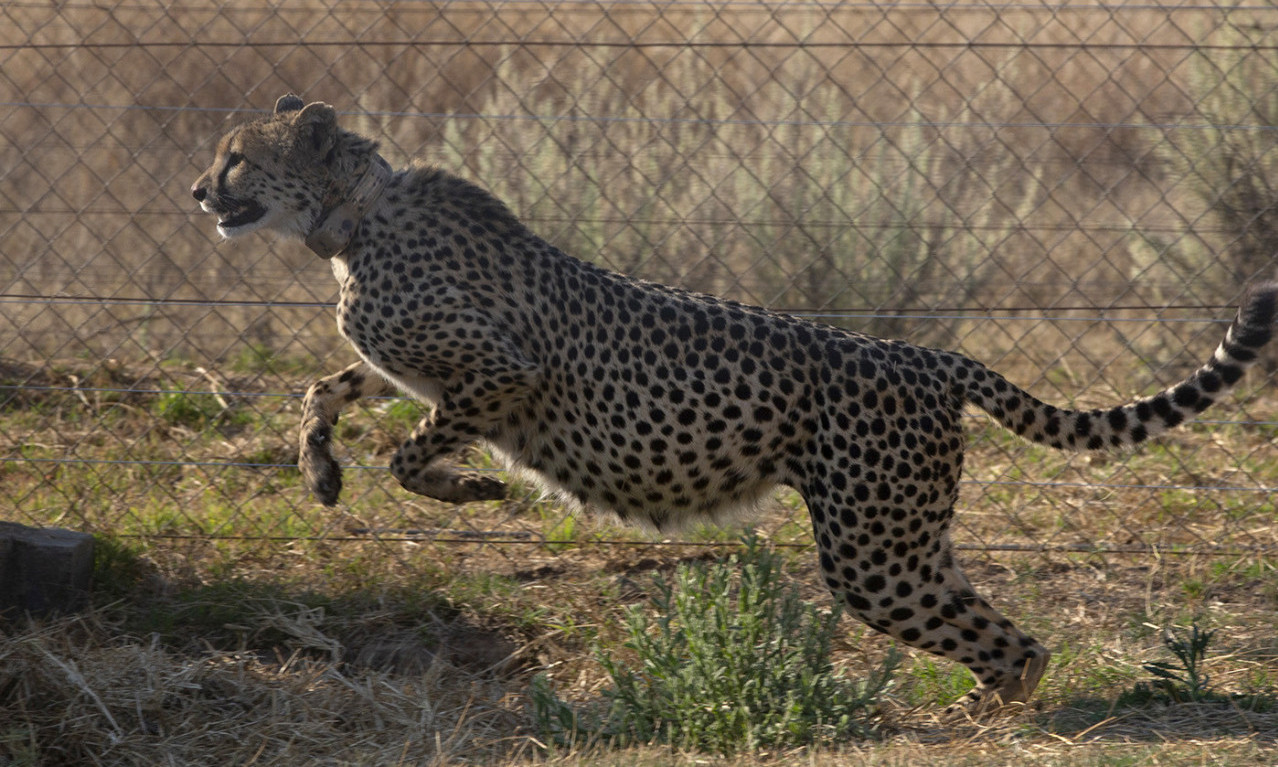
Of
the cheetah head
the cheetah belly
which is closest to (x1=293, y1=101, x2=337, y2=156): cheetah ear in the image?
the cheetah head

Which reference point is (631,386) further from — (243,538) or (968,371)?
(243,538)

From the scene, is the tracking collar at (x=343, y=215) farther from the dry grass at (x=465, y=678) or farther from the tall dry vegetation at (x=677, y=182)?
the tall dry vegetation at (x=677, y=182)

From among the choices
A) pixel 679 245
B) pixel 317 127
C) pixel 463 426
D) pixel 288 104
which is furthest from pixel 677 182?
pixel 463 426

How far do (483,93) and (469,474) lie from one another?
6.61 meters

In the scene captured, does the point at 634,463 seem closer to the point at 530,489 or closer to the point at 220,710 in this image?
the point at 220,710

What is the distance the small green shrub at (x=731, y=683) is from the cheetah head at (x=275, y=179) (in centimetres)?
167

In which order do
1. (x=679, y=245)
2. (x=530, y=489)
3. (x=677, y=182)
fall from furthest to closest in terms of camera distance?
(x=677, y=182) → (x=679, y=245) → (x=530, y=489)

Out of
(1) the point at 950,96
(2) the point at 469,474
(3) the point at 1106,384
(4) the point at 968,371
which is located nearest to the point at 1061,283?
(3) the point at 1106,384

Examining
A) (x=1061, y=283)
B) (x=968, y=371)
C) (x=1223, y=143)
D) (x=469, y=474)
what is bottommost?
(x=469, y=474)

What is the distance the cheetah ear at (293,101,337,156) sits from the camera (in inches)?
164

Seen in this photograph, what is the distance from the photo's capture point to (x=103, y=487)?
5.53m

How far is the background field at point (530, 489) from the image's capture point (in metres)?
4.16

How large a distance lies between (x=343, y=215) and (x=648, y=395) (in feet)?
3.65

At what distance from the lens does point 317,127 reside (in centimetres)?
421
